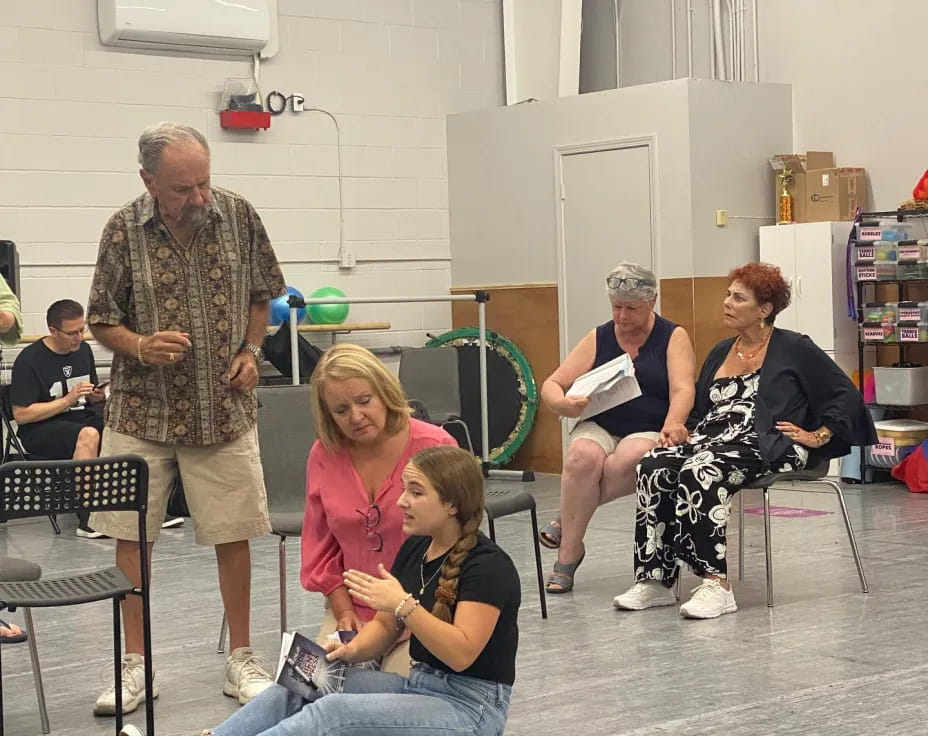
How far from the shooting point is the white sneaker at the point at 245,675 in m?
3.51

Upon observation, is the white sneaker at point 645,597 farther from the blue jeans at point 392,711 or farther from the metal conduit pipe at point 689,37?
the metal conduit pipe at point 689,37

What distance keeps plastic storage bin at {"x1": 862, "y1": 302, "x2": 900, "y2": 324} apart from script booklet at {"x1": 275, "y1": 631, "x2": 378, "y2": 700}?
5.23 metres

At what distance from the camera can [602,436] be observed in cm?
472

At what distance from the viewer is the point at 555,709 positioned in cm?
342

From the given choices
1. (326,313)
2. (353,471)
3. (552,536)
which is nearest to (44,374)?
(326,313)

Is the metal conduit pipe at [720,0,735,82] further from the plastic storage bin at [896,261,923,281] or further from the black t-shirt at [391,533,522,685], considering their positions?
the black t-shirt at [391,533,522,685]

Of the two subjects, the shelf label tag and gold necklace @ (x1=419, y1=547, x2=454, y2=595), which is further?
the shelf label tag

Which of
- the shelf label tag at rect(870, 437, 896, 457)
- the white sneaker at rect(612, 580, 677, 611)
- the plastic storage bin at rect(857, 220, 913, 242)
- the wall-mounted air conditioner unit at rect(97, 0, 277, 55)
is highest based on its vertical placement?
the wall-mounted air conditioner unit at rect(97, 0, 277, 55)

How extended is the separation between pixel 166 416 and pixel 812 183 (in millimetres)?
4901

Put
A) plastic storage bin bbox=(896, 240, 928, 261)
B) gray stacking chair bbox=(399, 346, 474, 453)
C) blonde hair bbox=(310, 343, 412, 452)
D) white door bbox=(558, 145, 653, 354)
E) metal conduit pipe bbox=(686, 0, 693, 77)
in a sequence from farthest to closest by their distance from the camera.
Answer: metal conduit pipe bbox=(686, 0, 693, 77), white door bbox=(558, 145, 653, 354), gray stacking chair bbox=(399, 346, 474, 453), plastic storage bin bbox=(896, 240, 928, 261), blonde hair bbox=(310, 343, 412, 452)

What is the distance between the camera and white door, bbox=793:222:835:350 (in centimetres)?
737

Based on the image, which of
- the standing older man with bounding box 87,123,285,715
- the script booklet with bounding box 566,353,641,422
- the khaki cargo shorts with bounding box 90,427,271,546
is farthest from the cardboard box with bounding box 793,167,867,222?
the khaki cargo shorts with bounding box 90,427,271,546

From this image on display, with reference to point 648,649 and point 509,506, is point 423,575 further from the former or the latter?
point 509,506

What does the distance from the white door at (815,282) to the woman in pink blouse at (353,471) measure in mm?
4784
